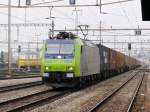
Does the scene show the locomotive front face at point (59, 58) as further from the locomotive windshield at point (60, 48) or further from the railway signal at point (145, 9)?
the railway signal at point (145, 9)

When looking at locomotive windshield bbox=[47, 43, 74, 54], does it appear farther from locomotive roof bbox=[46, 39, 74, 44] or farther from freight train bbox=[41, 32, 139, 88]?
locomotive roof bbox=[46, 39, 74, 44]

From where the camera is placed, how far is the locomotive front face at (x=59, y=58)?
76.9ft

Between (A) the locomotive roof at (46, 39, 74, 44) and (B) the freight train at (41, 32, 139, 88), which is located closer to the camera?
(B) the freight train at (41, 32, 139, 88)

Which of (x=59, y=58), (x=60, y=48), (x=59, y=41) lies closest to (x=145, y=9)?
(x=59, y=58)

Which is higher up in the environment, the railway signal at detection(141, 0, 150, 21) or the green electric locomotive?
the railway signal at detection(141, 0, 150, 21)

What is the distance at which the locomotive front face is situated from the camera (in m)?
23.4

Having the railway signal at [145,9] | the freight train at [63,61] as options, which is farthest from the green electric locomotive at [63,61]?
the railway signal at [145,9]

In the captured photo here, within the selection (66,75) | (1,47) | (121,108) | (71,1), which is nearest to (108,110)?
(121,108)

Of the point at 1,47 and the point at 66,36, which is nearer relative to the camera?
the point at 66,36

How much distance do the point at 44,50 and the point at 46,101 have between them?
20.4 feet

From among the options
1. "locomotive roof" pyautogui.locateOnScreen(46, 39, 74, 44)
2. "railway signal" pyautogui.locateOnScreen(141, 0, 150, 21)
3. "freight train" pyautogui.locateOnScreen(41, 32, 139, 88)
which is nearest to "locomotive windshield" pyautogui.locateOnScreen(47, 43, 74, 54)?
"freight train" pyautogui.locateOnScreen(41, 32, 139, 88)

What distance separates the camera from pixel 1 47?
359ft

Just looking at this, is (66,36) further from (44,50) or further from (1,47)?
(1,47)

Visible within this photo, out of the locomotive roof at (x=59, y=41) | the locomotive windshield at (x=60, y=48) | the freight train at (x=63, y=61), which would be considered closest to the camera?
the freight train at (x=63, y=61)
